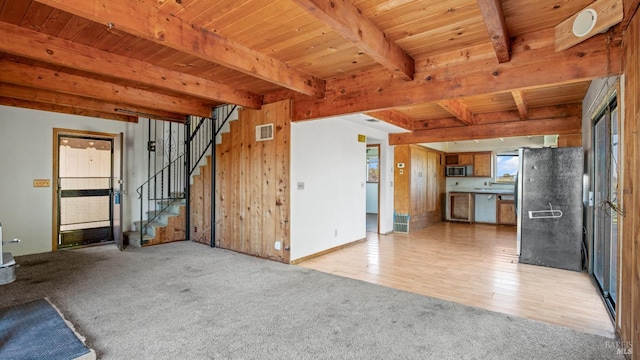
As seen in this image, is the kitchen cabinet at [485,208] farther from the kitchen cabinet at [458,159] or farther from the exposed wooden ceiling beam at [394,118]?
the exposed wooden ceiling beam at [394,118]

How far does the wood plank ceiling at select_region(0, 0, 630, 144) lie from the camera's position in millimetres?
2410

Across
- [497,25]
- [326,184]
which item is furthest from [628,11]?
[326,184]

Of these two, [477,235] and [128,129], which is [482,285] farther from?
[128,129]

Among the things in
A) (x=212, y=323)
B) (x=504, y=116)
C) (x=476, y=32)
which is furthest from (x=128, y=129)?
(x=504, y=116)

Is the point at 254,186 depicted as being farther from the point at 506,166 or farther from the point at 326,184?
the point at 506,166

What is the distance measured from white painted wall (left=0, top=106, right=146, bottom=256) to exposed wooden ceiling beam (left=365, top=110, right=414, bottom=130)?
545 cm

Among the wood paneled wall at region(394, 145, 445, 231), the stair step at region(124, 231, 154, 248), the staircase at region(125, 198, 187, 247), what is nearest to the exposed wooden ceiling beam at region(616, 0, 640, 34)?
the wood paneled wall at region(394, 145, 445, 231)

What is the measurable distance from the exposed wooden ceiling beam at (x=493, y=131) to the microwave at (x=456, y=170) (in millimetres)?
3033

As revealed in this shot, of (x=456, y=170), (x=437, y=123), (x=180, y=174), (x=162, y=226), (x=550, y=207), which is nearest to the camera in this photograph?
(x=550, y=207)

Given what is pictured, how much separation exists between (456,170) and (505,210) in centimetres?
167

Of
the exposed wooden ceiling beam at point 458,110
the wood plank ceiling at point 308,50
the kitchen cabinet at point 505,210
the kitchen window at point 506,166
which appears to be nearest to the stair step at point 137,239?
the wood plank ceiling at point 308,50

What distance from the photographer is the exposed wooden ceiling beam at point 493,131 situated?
533cm

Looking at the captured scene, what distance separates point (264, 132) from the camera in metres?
5.00

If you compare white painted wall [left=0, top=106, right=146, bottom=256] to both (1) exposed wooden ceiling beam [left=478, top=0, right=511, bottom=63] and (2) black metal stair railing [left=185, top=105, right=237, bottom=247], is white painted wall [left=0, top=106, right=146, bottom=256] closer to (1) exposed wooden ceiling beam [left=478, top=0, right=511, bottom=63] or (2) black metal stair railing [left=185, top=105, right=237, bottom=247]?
(2) black metal stair railing [left=185, top=105, right=237, bottom=247]
